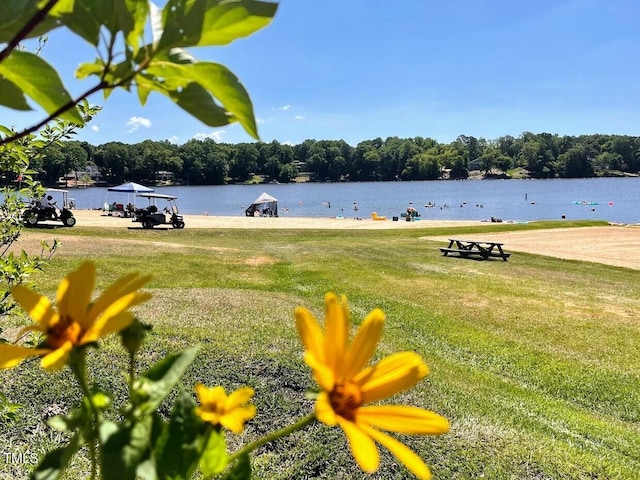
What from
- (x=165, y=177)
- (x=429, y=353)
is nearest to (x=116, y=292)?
(x=429, y=353)

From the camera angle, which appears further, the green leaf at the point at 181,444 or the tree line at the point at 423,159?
the tree line at the point at 423,159

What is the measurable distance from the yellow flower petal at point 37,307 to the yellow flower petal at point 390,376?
0.25 metres

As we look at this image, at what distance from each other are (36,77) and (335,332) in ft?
1.28

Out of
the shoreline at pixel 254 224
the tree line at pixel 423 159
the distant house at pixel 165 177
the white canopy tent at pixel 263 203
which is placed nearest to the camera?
the shoreline at pixel 254 224

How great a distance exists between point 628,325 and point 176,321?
844 cm

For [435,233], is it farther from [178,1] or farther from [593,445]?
[178,1]

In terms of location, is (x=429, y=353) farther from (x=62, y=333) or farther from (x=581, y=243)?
(x=581, y=243)

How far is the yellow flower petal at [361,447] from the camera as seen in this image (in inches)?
13.7

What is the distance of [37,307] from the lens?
15.6 inches

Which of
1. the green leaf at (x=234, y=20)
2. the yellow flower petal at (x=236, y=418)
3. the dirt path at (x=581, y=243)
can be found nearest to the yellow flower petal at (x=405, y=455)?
the yellow flower petal at (x=236, y=418)

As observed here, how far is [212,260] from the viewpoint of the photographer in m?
14.0

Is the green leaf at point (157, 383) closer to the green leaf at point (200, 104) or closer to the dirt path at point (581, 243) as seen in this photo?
the green leaf at point (200, 104)

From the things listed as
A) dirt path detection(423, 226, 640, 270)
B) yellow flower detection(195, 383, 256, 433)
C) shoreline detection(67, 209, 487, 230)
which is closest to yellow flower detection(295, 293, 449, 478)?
yellow flower detection(195, 383, 256, 433)

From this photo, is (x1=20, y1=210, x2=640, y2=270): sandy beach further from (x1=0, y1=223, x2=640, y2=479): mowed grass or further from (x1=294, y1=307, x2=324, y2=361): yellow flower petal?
(x1=294, y1=307, x2=324, y2=361): yellow flower petal
